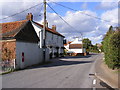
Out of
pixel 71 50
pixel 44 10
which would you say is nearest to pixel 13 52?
pixel 44 10

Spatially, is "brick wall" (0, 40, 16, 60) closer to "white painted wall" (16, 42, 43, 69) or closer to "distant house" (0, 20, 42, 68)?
"distant house" (0, 20, 42, 68)

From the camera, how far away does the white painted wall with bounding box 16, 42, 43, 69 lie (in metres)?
17.3

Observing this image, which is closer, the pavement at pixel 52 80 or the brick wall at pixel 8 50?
the pavement at pixel 52 80

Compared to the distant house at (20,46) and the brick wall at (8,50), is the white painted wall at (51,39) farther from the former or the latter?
the brick wall at (8,50)

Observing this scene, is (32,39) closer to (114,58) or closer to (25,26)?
(25,26)

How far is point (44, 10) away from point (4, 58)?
9528 mm

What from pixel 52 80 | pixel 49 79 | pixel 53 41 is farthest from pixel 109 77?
pixel 53 41

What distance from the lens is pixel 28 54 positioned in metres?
19.6

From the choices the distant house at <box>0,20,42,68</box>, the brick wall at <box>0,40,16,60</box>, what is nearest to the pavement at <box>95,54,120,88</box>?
the distant house at <box>0,20,42,68</box>

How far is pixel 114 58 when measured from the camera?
546 inches

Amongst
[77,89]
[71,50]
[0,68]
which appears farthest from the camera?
[71,50]

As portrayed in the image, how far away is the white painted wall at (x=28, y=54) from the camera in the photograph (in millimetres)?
17328


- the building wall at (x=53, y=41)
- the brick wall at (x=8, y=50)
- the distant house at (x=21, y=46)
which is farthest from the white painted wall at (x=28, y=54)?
the building wall at (x=53, y=41)

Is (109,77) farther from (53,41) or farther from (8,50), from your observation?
(53,41)
